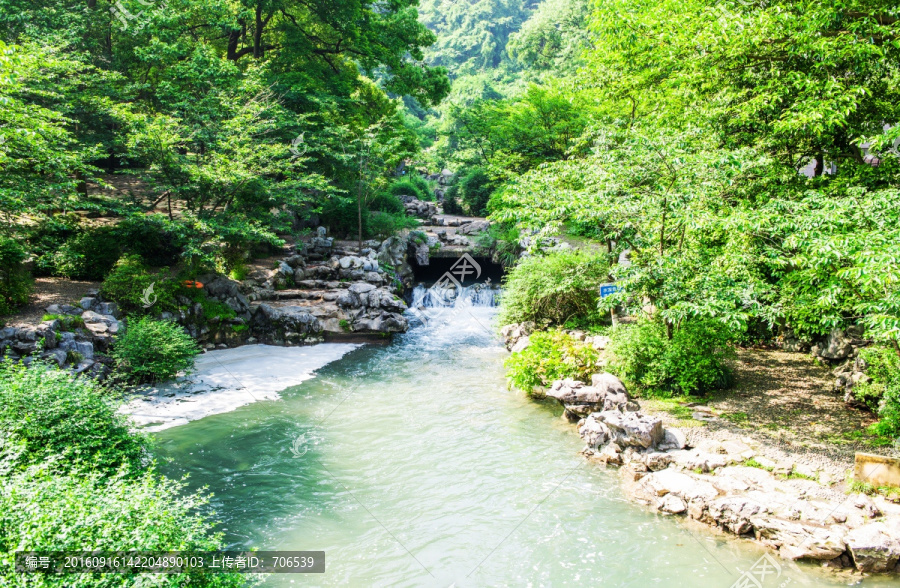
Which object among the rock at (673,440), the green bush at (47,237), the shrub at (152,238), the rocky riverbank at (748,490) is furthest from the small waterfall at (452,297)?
the rock at (673,440)

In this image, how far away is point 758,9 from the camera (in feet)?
25.7

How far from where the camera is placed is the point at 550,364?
9750 millimetres

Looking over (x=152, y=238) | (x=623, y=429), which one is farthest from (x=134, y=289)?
(x=623, y=429)

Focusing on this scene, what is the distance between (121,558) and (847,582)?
6.54 m

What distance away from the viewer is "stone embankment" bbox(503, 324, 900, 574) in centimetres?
515

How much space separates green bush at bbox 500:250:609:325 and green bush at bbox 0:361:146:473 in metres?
8.94

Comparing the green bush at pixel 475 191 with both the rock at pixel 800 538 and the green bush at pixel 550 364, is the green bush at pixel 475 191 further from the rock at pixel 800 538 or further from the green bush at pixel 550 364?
the rock at pixel 800 538

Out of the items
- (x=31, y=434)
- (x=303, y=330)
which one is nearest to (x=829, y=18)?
(x=31, y=434)

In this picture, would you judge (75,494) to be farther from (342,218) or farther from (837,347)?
(342,218)

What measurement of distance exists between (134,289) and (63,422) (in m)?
6.85

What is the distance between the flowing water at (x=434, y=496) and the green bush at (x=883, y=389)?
9.36 feet

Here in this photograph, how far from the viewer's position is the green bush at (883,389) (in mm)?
6586

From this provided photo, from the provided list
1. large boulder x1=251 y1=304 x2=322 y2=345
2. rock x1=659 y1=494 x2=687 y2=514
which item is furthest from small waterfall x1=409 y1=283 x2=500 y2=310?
rock x1=659 y1=494 x2=687 y2=514

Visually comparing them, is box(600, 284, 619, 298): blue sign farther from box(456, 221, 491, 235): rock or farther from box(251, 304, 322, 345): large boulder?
box(456, 221, 491, 235): rock
